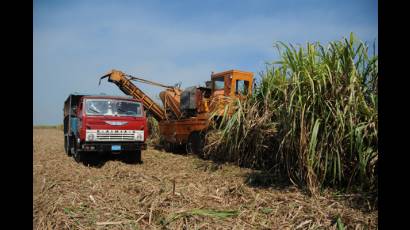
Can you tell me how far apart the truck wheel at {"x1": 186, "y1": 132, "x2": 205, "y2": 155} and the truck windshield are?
1.94 meters

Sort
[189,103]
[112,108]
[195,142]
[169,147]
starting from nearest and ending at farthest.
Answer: [112,108] < [195,142] < [189,103] < [169,147]

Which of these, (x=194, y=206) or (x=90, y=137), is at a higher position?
(x=90, y=137)

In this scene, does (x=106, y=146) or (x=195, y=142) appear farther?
(x=195, y=142)

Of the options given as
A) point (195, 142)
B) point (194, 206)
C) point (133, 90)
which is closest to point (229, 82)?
point (195, 142)

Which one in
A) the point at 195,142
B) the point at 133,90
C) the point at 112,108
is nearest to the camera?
the point at 112,108

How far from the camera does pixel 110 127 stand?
27.1 ft

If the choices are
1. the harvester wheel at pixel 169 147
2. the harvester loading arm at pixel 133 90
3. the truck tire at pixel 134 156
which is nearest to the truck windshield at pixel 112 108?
the truck tire at pixel 134 156

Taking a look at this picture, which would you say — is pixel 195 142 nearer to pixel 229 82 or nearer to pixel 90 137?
pixel 229 82

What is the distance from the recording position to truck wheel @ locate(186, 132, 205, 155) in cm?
960

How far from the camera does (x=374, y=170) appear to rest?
4211 mm

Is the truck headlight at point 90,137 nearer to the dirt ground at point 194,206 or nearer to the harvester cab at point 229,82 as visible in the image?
the dirt ground at point 194,206

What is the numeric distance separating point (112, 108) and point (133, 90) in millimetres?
4393

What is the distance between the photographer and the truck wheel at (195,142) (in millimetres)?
9602
